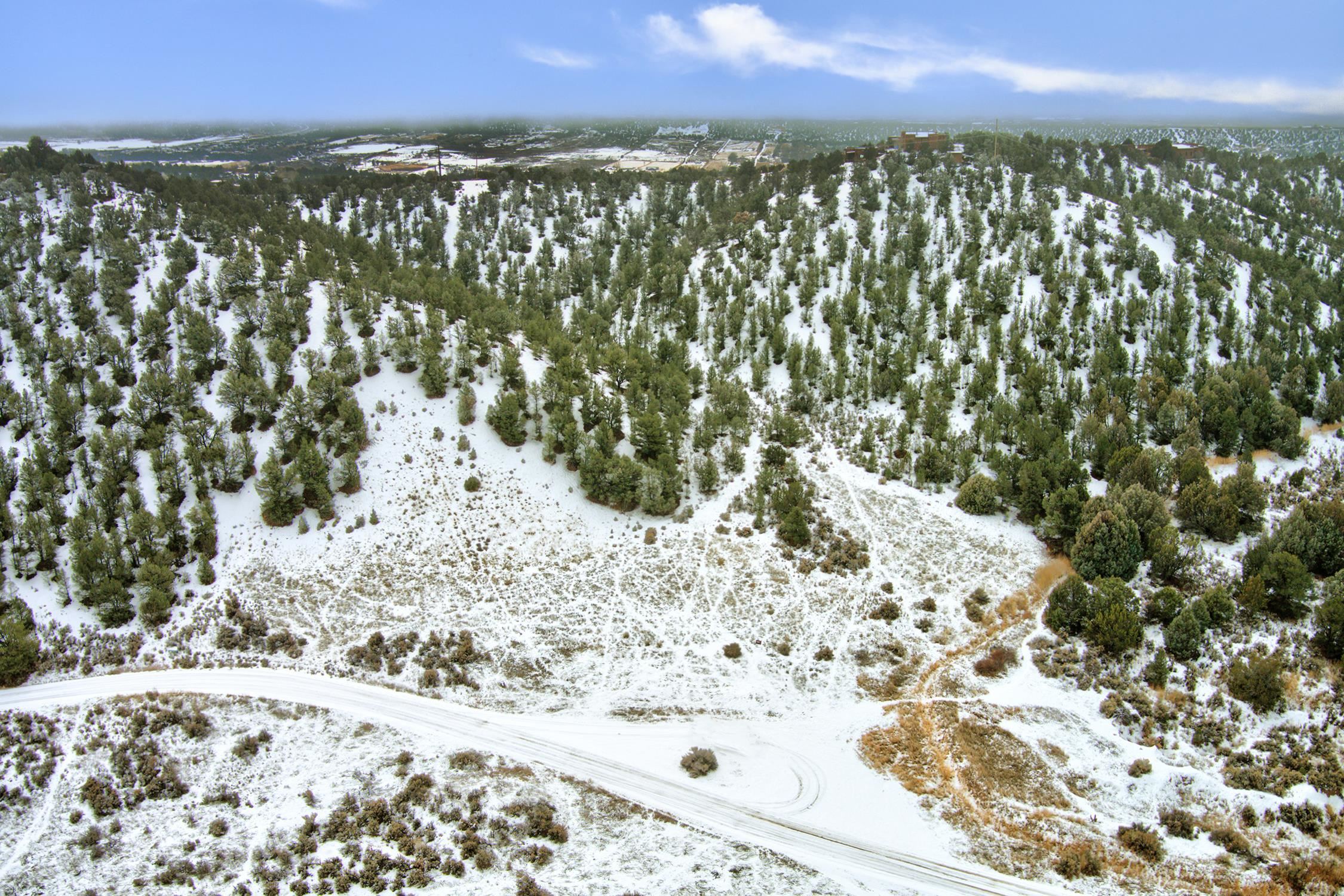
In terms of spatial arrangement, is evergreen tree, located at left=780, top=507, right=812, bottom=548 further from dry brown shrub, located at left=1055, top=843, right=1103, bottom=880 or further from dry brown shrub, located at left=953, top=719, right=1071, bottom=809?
dry brown shrub, located at left=1055, top=843, right=1103, bottom=880

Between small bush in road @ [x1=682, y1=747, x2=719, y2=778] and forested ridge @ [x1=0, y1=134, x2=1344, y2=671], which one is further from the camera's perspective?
forested ridge @ [x1=0, y1=134, x2=1344, y2=671]

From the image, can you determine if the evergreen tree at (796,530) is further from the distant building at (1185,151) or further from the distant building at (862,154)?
the distant building at (1185,151)

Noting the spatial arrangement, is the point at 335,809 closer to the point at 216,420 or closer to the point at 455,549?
the point at 455,549

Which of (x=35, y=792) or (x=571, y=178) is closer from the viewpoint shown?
(x=35, y=792)

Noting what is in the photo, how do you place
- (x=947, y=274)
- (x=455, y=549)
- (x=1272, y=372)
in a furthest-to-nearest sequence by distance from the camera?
(x=947, y=274)
(x=1272, y=372)
(x=455, y=549)

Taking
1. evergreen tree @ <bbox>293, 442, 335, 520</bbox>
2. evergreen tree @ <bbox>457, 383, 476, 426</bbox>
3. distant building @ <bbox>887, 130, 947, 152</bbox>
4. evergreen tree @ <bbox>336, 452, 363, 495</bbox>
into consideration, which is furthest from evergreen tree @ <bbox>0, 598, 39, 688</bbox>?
distant building @ <bbox>887, 130, 947, 152</bbox>

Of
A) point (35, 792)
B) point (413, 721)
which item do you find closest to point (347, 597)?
point (413, 721)

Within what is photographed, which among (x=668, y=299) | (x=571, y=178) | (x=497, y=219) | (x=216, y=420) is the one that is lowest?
(x=216, y=420)
